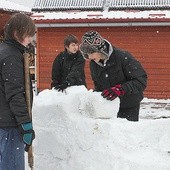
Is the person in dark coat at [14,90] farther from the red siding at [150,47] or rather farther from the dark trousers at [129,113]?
the red siding at [150,47]

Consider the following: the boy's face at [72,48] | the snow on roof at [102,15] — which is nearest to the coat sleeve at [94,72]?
the boy's face at [72,48]

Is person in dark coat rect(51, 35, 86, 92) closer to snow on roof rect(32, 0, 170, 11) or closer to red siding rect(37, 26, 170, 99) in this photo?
red siding rect(37, 26, 170, 99)

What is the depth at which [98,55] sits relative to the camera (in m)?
3.78

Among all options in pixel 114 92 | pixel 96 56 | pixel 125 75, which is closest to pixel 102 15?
pixel 125 75

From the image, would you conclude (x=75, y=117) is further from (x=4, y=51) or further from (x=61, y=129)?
(x=4, y=51)

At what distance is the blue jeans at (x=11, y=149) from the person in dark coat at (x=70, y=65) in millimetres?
2220

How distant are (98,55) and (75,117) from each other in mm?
613

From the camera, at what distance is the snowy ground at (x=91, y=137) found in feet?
11.7

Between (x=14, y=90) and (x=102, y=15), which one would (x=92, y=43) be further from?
(x=102, y=15)

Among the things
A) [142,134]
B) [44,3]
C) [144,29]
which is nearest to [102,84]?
[142,134]

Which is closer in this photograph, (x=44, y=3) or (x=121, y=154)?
(x=121, y=154)

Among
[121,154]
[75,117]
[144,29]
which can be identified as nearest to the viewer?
[121,154]

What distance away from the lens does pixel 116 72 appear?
12.8 ft

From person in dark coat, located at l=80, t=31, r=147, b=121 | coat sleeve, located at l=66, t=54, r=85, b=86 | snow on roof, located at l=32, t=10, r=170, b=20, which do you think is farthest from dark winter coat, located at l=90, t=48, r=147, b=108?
snow on roof, located at l=32, t=10, r=170, b=20
